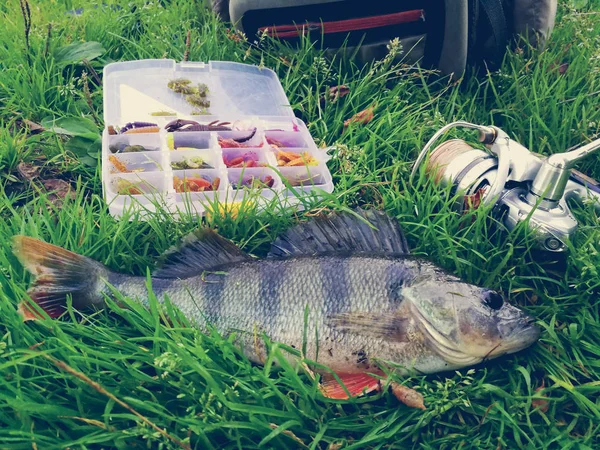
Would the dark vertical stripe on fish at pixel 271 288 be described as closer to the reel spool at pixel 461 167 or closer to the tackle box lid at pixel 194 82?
the reel spool at pixel 461 167

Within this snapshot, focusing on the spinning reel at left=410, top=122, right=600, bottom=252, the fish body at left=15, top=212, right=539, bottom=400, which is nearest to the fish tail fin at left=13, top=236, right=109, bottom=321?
the fish body at left=15, top=212, right=539, bottom=400

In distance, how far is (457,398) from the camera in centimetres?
204

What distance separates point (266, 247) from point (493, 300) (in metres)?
1.00

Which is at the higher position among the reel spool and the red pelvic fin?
the reel spool

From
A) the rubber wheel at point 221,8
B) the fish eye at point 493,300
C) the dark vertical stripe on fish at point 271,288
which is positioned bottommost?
the dark vertical stripe on fish at point 271,288

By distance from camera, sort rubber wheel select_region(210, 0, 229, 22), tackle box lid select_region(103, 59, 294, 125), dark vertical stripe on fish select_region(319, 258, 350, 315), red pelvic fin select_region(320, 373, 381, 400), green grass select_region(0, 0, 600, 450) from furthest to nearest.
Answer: rubber wheel select_region(210, 0, 229, 22) < tackle box lid select_region(103, 59, 294, 125) < dark vertical stripe on fish select_region(319, 258, 350, 315) < red pelvic fin select_region(320, 373, 381, 400) < green grass select_region(0, 0, 600, 450)

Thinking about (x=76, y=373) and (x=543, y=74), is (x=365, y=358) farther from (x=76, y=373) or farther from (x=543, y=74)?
(x=543, y=74)

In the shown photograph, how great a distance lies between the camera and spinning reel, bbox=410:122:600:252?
2.48 meters

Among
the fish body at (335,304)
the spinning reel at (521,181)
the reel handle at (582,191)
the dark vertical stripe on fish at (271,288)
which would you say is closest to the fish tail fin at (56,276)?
the fish body at (335,304)

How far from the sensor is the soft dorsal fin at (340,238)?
240cm

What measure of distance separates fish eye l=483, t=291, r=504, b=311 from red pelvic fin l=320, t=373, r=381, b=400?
487 mm

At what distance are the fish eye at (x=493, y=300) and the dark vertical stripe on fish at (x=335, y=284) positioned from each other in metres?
0.50

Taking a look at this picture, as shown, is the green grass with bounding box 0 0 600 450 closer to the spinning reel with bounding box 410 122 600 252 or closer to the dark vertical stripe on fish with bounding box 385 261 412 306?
the spinning reel with bounding box 410 122 600 252

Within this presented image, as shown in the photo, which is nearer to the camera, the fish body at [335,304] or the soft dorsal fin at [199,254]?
the fish body at [335,304]
